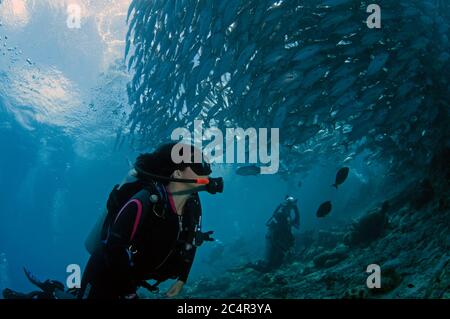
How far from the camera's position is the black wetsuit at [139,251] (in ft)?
7.73

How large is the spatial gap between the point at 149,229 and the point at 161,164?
1.99 feet

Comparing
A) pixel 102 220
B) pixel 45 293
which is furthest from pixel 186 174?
pixel 45 293

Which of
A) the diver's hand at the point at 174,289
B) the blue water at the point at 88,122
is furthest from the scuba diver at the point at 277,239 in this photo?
the diver's hand at the point at 174,289

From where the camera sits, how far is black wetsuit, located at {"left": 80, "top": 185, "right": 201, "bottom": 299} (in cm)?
236

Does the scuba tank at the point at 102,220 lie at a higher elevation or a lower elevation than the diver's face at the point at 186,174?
lower

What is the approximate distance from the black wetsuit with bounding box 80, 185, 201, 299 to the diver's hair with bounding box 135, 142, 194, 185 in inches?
7.2

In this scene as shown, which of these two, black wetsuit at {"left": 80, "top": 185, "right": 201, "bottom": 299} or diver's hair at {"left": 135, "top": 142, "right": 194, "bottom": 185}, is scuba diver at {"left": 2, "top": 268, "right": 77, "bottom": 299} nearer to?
black wetsuit at {"left": 80, "top": 185, "right": 201, "bottom": 299}

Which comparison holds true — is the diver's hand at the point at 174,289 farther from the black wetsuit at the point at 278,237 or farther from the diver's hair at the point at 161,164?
the black wetsuit at the point at 278,237

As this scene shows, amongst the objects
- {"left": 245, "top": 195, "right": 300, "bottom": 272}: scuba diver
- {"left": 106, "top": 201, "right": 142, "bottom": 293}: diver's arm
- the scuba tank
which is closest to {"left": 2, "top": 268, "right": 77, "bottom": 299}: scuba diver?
the scuba tank

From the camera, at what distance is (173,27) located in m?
8.02

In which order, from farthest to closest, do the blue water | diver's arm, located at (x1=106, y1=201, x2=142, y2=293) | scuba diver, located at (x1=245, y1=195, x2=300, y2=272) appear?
the blue water
scuba diver, located at (x1=245, y1=195, x2=300, y2=272)
diver's arm, located at (x1=106, y1=201, x2=142, y2=293)

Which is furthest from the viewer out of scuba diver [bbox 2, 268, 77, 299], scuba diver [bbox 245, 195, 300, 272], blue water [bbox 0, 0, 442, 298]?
blue water [bbox 0, 0, 442, 298]
